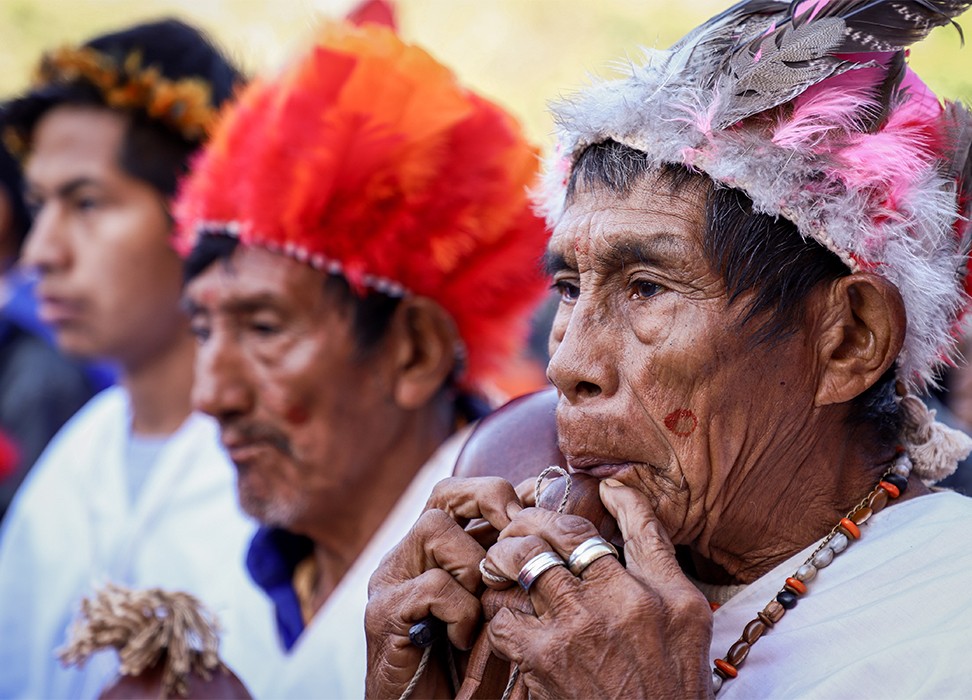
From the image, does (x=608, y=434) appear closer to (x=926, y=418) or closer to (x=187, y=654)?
(x=926, y=418)

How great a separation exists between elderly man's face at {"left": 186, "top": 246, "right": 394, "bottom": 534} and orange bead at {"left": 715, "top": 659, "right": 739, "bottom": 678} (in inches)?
67.3

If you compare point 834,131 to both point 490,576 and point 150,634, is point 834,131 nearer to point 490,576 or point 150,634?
point 490,576

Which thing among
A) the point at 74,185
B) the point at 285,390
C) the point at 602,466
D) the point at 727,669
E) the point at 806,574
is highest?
the point at 74,185

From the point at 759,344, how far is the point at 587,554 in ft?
1.60

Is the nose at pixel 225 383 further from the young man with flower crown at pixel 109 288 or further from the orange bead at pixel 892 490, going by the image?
the orange bead at pixel 892 490

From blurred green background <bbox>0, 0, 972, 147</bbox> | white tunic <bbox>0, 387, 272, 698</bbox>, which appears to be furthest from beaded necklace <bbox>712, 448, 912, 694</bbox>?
blurred green background <bbox>0, 0, 972, 147</bbox>

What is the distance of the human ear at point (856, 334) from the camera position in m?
2.04

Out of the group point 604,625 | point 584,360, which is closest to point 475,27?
point 584,360

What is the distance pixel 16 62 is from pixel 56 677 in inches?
324

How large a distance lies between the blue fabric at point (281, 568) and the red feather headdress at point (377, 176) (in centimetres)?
85

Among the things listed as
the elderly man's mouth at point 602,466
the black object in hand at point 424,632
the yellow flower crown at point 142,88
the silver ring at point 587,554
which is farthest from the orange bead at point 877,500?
the yellow flower crown at point 142,88

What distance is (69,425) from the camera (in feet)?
17.8

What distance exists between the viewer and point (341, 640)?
3.25 m

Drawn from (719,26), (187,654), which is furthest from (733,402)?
(187,654)
